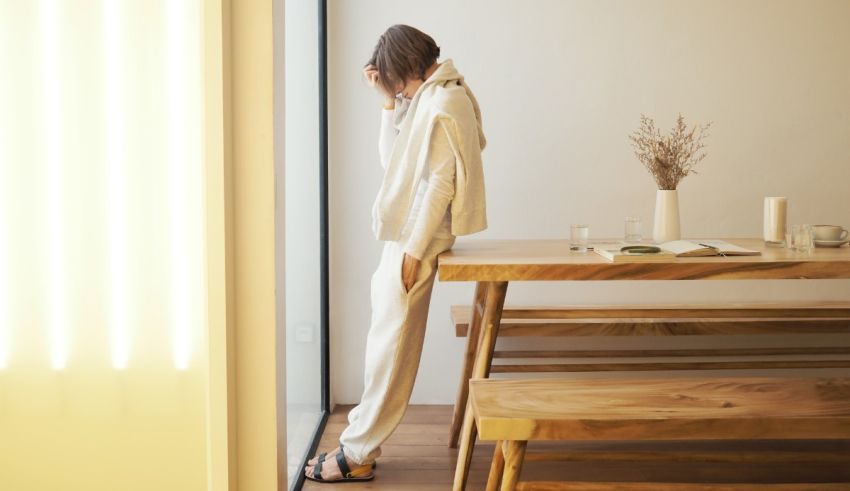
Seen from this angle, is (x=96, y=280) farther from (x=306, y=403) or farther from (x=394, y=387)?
(x=306, y=403)

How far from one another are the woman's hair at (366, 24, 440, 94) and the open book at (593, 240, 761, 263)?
808 mm

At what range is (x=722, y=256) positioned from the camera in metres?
2.11

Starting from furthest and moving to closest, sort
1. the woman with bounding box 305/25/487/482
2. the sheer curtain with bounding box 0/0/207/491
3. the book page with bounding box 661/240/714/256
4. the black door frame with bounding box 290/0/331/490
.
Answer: the black door frame with bounding box 290/0/331/490
the woman with bounding box 305/25/487/482
the book page with bounding box 661/240/714/256
the sheer curtain with bounding box 0/0/207/491

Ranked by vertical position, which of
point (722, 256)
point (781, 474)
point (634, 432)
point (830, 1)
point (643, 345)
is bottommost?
point (781, 474)

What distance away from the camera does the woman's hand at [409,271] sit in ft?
7.40

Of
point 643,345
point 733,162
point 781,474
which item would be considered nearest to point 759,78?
point 733,162

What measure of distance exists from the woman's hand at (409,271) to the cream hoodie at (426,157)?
0.30 feet

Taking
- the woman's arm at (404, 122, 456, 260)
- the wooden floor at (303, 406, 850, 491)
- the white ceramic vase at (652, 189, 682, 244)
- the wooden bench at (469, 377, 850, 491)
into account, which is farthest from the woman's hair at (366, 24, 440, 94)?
the wooden floor at (303, 406, 850, 491)

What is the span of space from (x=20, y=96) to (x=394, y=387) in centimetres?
134

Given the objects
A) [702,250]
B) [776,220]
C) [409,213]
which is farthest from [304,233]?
[776,220]

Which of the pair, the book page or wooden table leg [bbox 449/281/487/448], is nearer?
the book page

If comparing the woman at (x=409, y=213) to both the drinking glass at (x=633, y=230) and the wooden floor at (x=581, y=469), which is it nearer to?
the wooden floor at (x=581, y=469)

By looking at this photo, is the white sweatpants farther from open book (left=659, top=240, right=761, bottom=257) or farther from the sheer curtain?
the sheer curtain

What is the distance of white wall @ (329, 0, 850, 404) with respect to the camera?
3.12 metres
